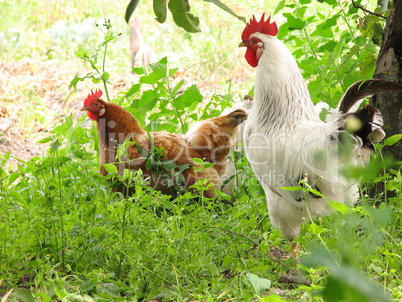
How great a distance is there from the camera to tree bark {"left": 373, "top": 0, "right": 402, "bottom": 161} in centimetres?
241

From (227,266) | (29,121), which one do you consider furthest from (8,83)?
(227,266)

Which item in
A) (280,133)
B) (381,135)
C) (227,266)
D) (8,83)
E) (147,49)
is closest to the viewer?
(381,135)

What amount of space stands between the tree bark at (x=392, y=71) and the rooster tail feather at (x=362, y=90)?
1.61 feet

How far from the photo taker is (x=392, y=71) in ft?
8.10

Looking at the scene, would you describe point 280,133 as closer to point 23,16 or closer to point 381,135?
point 381,135

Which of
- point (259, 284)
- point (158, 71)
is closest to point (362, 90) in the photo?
point (259, 284)

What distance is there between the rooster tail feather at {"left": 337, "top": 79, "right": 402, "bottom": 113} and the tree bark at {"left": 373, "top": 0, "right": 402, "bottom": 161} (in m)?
0.49

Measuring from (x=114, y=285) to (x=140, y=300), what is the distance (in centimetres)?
13

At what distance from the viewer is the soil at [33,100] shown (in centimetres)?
491

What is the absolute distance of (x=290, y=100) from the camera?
93.9 inches

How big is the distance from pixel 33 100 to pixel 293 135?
469 centimetres

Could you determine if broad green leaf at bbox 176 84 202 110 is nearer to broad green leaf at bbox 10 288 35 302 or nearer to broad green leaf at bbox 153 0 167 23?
broad green leaf at bbox 10 288 35 302

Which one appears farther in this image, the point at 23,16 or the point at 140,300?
A: the point at 23,16

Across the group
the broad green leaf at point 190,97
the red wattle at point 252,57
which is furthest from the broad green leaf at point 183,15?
the broad green leaf at point 190,97
